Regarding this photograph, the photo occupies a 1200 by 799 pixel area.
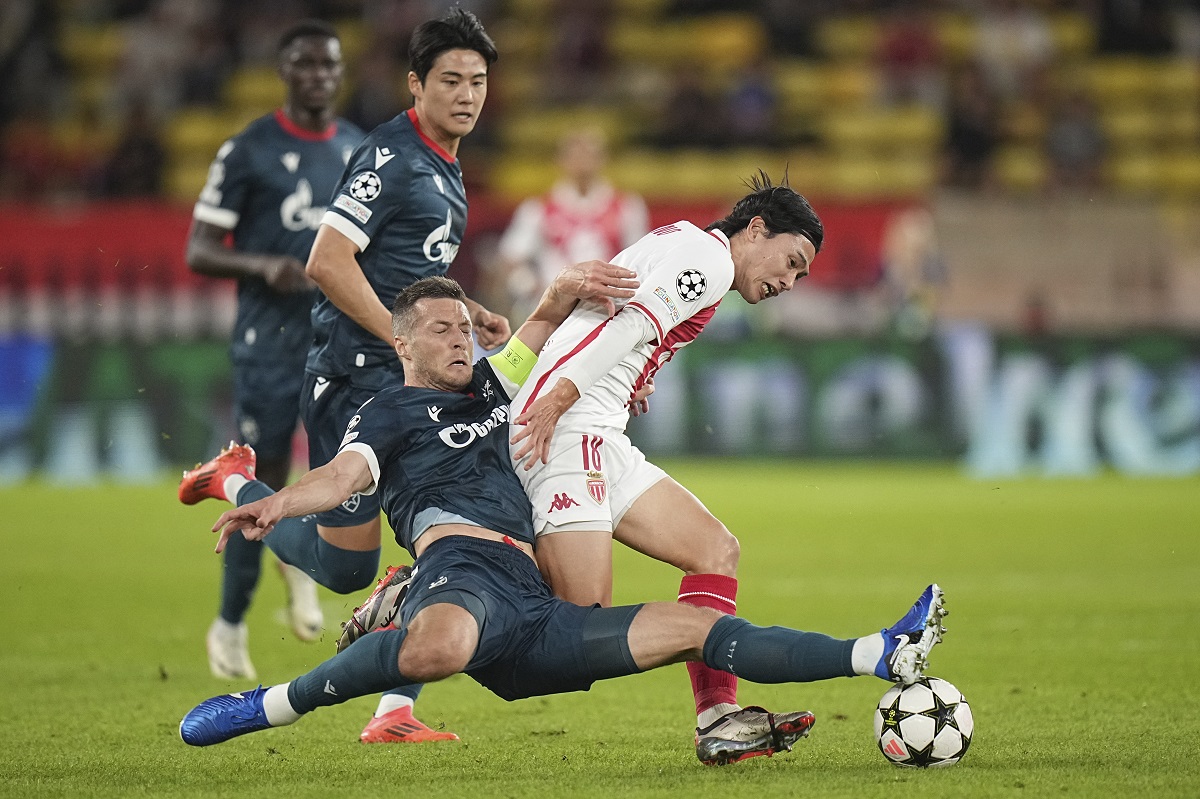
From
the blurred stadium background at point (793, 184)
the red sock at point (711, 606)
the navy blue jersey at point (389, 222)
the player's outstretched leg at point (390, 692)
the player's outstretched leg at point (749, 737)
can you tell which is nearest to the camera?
the player's outstretched leg at point (749, 737)

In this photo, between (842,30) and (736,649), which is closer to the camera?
(736,649)

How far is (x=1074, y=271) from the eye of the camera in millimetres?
17703

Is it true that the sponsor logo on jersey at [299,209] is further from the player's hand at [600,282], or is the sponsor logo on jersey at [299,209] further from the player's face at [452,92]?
the player's hand at [600,282]

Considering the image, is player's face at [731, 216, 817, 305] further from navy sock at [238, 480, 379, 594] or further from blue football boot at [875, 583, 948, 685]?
navy sock at [238, 480, 379, 594]

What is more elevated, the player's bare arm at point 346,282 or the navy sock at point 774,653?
the player's bare arm at point 346,282

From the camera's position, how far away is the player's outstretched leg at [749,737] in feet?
16.3

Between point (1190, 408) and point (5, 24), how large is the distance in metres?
15.1

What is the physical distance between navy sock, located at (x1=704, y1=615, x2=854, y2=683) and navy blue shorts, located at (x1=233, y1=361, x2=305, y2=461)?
117 inches

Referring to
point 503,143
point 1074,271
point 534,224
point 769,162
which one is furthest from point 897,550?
point 503,143

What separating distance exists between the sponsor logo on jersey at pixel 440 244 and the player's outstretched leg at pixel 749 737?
1.97m

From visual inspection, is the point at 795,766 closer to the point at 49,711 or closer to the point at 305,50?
the point at 49,711

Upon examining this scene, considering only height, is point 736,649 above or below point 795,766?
above

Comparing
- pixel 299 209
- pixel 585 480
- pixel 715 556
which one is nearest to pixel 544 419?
pixel 585 480

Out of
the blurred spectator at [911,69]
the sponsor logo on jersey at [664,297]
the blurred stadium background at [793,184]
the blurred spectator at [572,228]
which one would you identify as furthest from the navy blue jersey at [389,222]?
the blurred spectator at [911,69]
